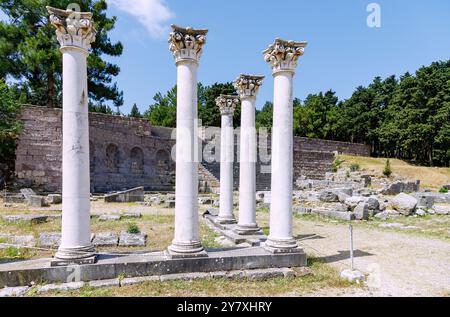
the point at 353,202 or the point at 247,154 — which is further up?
the point at 247,154

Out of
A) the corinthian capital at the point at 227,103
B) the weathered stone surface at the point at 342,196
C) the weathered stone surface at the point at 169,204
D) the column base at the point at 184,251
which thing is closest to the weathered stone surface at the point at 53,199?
the weathered stone surface at the point at 169,204

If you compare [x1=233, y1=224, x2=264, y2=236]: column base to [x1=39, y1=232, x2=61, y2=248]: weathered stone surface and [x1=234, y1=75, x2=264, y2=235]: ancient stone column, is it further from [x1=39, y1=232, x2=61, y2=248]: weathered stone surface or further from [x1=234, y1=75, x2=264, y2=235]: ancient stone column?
[x1=39, y1=232, x2=61, y2=248]: weathered stone surface

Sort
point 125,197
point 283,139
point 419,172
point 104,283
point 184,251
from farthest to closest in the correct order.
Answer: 1. point 419,172
2. point 125,197
3. point 283,139
4. point 184,251
5. point 104,283

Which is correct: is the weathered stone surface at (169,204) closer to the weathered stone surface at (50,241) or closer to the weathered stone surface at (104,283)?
the weathered stone surface at (50,241)

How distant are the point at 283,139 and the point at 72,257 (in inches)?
214

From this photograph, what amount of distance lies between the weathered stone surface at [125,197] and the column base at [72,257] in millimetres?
16686

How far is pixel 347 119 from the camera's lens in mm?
60500

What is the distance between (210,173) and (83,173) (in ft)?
85.5

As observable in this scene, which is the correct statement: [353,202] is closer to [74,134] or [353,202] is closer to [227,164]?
[227,164]

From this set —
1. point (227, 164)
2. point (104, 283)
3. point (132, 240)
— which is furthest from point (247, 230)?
point (104, 283)

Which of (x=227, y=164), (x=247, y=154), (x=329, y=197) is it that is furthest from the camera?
(x=329, y=197)

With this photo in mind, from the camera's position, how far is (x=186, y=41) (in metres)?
7.36

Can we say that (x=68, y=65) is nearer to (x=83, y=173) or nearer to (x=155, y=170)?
(x=83, y=173)
